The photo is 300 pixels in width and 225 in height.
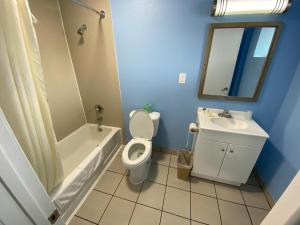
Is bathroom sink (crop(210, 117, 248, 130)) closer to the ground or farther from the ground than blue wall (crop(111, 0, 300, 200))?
closer to the ground

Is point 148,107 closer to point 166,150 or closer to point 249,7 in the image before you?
point 166,150

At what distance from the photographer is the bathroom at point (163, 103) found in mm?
1228

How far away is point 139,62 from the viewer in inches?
70.7

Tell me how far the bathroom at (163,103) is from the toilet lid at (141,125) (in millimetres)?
14

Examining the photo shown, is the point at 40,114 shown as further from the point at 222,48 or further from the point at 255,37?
the point at 255,37

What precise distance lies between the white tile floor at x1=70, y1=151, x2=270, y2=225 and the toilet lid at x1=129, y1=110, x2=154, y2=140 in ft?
1.74

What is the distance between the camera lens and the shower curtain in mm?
782

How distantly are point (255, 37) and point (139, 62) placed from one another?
4.13 ft

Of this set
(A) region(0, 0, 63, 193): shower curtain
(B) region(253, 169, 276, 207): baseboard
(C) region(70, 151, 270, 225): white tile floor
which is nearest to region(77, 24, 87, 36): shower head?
(A) region(0, 0, 63, 193): shower curtain

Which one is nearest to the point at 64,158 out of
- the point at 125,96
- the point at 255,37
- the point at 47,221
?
the point at 125,96

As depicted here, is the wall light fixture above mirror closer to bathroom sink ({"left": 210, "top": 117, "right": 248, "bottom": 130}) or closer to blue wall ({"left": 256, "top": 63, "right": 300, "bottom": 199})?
blue wall ({"left": 256, "top": 63, "right": 300, "bottom": 199})

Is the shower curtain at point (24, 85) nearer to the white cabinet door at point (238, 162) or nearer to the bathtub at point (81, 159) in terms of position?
the bathtub at point (81, 159)

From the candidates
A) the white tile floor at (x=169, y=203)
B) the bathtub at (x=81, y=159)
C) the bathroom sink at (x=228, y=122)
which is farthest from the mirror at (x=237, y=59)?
the bathtub at (x=81, y=159)

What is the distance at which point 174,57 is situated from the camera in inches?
65.6
